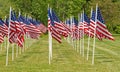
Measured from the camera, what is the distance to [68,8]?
112m

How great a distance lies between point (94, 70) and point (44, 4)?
88.4 metres

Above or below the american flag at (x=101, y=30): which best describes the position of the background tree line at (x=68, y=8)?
above

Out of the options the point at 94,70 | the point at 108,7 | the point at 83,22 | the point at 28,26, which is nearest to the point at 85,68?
the point at 94,70

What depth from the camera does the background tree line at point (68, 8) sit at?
104625 millimetres

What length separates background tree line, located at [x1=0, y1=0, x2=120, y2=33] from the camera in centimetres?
10462

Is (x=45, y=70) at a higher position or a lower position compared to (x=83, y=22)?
lower

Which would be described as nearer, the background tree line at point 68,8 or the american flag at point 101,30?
the american flag at point 101,30

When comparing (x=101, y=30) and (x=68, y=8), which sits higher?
(x=68, y=8)

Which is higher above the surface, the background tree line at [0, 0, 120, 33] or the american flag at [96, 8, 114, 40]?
the background tree line at [0, 0, 120, 33]

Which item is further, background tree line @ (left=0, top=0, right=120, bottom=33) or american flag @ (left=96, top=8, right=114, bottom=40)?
background tree line @ (left=0, top=0, right=120, bottom=33)

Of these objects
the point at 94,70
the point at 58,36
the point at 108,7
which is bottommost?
the point at 94,70

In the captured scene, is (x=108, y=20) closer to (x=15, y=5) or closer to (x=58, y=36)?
(x=15, y=5)

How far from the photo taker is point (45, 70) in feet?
82.1

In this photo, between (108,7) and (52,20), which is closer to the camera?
(52,20)
